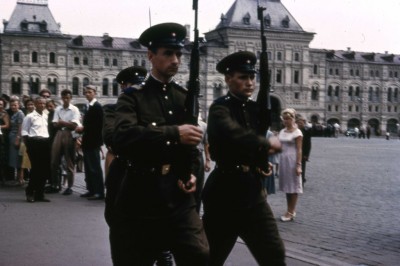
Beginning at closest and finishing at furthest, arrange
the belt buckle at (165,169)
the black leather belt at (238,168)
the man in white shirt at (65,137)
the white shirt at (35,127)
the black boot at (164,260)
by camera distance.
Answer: the belt buckle at (165,169) < the black leather belt at (238,168) < the black boot at (164,260) < the white shirt at (35,127) < the man in white shirt at (65,137)

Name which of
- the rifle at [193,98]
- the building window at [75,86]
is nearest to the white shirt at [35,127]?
the rifle at [193,98]

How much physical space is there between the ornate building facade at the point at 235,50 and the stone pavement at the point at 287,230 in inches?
2195

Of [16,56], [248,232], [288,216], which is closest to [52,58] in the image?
[16,56]

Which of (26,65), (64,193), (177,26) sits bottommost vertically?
(64,193)

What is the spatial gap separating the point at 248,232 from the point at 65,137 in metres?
8.05

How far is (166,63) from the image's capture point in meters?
3.81

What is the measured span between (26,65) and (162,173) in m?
69.9

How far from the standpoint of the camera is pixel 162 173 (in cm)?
363

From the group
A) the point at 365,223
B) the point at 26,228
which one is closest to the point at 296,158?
the point at 365,223

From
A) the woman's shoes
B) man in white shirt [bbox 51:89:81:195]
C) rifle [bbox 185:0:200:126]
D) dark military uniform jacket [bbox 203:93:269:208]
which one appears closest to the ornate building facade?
man in white shirt [bbox 51:89:81:195]

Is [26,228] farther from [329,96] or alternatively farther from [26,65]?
[329,96]

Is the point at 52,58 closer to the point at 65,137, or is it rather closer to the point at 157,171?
the point at 65,137

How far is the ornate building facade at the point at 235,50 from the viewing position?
7031cm

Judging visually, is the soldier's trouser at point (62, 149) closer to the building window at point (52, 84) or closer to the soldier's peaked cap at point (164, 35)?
the soldier's peaked cap at point (164, 35)
